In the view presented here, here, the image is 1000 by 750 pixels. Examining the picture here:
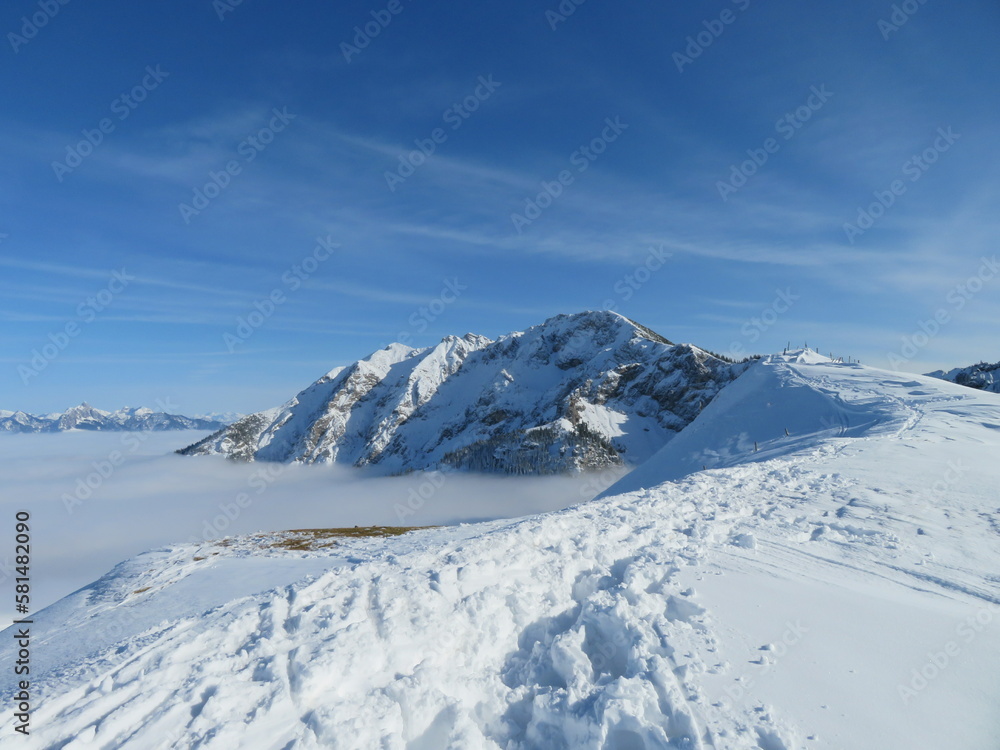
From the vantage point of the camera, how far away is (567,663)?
7574mm

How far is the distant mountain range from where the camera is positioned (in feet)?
344

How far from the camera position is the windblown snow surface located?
6.27 metres

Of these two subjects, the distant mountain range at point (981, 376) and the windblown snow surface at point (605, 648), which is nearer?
the windblown snow surface at point (605, 648)

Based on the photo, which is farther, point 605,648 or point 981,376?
point 981,376

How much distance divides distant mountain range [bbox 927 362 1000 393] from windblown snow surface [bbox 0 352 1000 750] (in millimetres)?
122919

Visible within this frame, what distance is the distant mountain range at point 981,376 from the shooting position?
10476 cm

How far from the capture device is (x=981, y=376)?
112 meters

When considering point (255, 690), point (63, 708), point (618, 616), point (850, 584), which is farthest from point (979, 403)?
point (63, 708)

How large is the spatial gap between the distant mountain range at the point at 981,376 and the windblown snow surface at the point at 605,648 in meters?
123

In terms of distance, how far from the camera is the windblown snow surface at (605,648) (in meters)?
6.27

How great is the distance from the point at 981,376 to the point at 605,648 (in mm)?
154568

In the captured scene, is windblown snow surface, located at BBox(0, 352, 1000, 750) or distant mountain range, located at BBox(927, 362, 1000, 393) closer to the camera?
windblown snow surface, located at BBox(0, 352, 1000, 750)

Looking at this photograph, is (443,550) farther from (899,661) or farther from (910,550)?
(910,550)

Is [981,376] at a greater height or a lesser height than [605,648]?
greater
